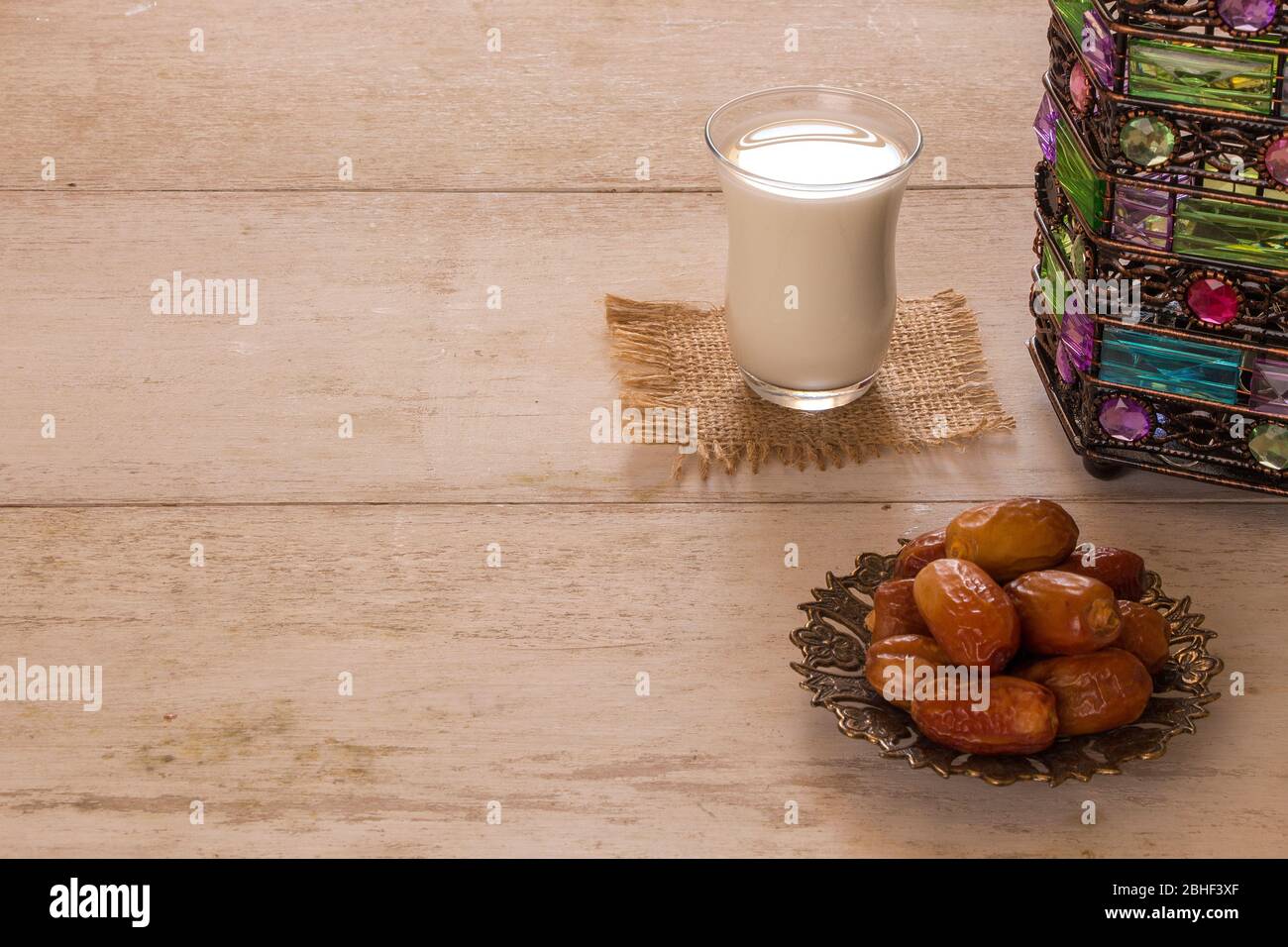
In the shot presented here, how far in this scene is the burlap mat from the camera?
3.55 feet

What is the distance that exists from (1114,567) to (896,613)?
136 millimetres

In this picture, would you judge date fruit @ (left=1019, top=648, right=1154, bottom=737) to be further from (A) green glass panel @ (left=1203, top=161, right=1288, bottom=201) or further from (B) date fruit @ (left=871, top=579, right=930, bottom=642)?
(A) green glass panel @ (left=1203, top=161, right=1288, bottom=201)

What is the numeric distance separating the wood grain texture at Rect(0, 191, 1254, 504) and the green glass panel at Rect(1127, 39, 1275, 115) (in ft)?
0.90

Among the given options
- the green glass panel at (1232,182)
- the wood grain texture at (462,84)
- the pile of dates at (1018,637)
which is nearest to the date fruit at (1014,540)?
the pile of dates at (1018,637)

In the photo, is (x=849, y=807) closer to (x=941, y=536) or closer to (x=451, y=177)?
(x=941, y=536)

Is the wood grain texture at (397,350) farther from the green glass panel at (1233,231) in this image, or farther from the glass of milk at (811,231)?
the green glass panel at (1233,231)

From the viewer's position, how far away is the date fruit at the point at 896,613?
0.84m

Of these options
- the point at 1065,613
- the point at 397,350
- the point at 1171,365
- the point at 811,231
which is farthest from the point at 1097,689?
the point at 397,350

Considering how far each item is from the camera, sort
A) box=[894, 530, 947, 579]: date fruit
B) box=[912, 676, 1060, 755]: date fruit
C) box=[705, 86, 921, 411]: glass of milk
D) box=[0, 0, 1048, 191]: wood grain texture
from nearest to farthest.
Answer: box=[912, 676, 1060, 755]: date fruit, box=[894, 530, 947, 579]: date fruit, box=[705, 86, 921, 411]: glass of milk, box=[0, 0, 1048, 191]: wood grain texture

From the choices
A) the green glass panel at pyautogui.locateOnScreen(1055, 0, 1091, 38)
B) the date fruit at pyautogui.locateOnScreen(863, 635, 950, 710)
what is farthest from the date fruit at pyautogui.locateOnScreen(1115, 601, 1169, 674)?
the green glass panel at pyautogui.locateOnScreen(1055, 0, 1091, 38)

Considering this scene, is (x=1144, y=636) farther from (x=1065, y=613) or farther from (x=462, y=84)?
(x=462, y=84)

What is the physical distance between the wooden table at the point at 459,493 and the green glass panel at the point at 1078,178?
177mm

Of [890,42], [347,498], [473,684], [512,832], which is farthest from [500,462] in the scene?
[890,42]

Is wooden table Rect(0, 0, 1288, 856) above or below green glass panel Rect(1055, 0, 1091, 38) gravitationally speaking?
below
